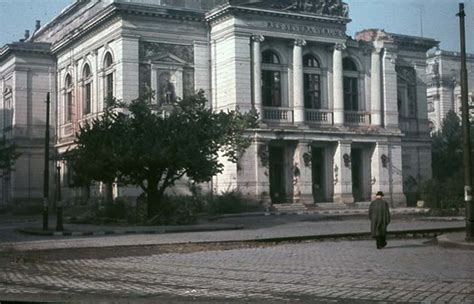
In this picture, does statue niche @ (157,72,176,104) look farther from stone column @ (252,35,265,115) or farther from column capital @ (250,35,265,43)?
column capital @ (250,35,265,43)

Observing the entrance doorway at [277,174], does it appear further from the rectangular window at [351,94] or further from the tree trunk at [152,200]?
the tree trunk at [152,200]

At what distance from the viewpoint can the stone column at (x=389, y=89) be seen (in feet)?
177

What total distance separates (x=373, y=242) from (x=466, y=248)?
380 cm

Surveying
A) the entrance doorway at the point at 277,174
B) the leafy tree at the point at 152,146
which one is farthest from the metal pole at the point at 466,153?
the entrance doorway at the point at 277,174

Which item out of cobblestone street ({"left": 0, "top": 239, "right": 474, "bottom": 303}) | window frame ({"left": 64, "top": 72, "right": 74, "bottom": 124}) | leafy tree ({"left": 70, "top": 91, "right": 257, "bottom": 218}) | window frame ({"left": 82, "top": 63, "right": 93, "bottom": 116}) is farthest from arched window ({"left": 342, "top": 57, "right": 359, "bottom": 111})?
cobblestone street ({"left": 0, "top": 239, "right": 474, "bottom": 303})

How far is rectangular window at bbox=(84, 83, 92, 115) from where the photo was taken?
52.9 meters

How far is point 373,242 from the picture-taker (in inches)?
814

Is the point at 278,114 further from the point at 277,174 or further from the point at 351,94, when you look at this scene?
the point at 351,94

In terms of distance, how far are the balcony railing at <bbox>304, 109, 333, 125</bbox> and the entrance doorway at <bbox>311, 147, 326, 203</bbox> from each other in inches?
81.5

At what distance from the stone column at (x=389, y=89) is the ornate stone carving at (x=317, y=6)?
5.35 meters

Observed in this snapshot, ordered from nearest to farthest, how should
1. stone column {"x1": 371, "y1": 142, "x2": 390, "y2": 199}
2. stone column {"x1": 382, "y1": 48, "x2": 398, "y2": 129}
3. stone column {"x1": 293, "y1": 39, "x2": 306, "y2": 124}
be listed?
stone column {"x1": 293, "y1": 39, "x2": 306, "y2": 124} < stone column {"x1": 371, "y1": 142, "x2": 390, "y2": 199} < stone column {"x1": 382, "y1": 48, "x2": 398, "y2": 129}

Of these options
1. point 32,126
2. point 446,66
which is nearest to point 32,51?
point 32,126

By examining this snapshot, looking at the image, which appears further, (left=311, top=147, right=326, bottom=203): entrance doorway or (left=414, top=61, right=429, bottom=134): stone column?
(left=414, top=61, right=429, bottom=134): stone column

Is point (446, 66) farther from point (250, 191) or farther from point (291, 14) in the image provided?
point (250, 191)
